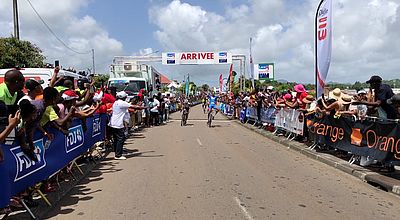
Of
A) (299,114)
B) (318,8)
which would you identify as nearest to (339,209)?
(299,114)

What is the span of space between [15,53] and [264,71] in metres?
31.7

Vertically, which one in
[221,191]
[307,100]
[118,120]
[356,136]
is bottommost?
[221,191]

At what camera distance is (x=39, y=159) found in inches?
258

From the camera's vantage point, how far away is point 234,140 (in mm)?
16688

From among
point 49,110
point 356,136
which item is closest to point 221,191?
point 49,110

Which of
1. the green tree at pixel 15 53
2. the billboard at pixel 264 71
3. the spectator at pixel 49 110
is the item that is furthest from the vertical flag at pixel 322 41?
the billboard at pixel 264 71

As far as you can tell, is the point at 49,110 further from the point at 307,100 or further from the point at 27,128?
the point at 307,100

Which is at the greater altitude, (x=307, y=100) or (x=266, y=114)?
(x=307, y=100)

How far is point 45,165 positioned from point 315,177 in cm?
567

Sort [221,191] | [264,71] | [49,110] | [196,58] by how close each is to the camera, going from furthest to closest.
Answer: [264,71], [196,58], [221,191], [49,110]

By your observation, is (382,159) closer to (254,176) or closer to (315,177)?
(315,177)

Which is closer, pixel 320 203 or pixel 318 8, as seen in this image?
pixel 320 203

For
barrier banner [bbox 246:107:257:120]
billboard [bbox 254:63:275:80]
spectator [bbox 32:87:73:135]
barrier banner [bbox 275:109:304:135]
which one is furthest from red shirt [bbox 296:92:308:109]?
billboard [bbox 254:63:275:80]

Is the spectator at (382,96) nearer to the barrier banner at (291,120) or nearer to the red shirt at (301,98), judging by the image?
the barrier banner at (291,120)
